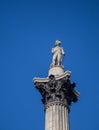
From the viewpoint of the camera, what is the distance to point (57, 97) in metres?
25.6

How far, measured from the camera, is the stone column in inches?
968

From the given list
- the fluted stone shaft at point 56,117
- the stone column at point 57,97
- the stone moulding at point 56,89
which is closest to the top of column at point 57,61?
the stone moulding at point 56,89

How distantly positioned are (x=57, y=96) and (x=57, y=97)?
11 cm

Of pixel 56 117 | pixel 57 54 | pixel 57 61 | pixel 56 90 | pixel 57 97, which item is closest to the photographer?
pixel 56 117

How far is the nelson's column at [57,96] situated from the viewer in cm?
2452

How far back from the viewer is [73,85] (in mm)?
26344

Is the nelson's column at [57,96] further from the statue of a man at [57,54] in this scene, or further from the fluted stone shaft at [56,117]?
the statue of a man at [57,54]

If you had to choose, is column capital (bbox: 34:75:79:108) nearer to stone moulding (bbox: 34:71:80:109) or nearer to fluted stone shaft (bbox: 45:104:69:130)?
stone moulding (bbox: 34:71:80:109)

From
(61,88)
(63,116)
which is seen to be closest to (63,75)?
(61,88)

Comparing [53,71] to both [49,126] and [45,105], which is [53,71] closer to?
[45,105]

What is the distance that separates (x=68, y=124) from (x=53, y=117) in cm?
96

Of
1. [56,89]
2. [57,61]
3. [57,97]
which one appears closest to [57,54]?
[57,61]

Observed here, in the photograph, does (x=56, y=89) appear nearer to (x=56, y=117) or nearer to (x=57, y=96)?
(x=57, y=96)

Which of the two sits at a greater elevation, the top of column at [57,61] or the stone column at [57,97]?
the top of column at [57,61]
